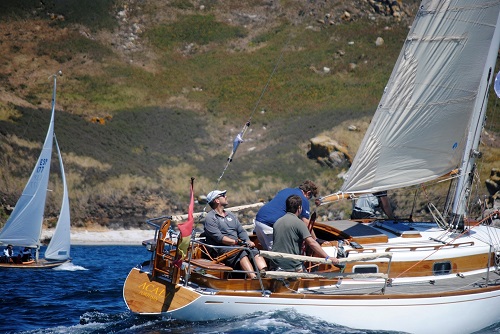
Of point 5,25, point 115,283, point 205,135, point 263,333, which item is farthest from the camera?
point 5,25

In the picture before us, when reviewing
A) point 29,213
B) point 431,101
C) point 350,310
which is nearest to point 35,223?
point 29,213

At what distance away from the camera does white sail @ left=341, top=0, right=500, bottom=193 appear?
1722cm

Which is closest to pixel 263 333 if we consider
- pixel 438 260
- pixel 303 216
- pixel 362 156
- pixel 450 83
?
pixel 303 216

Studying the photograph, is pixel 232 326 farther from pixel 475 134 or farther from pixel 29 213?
pixel 29 213

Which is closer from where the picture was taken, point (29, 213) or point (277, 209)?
point (277, 209)

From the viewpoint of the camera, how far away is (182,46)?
85.4 metres

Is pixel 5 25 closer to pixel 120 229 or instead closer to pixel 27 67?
pixel 27 67

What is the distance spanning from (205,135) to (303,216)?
2095 inches

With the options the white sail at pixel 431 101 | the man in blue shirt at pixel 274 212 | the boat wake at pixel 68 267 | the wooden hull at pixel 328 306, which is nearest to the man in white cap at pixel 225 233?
the man in blue shirt at pixel 274 212

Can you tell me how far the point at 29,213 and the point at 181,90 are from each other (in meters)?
43.6

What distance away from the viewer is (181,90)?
76938mm

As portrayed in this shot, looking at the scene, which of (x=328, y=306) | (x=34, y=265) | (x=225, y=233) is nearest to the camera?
(x=328, y=306)

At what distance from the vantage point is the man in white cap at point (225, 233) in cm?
1512

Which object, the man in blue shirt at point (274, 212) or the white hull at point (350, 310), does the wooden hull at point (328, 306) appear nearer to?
the white hull at point (350, 310)
